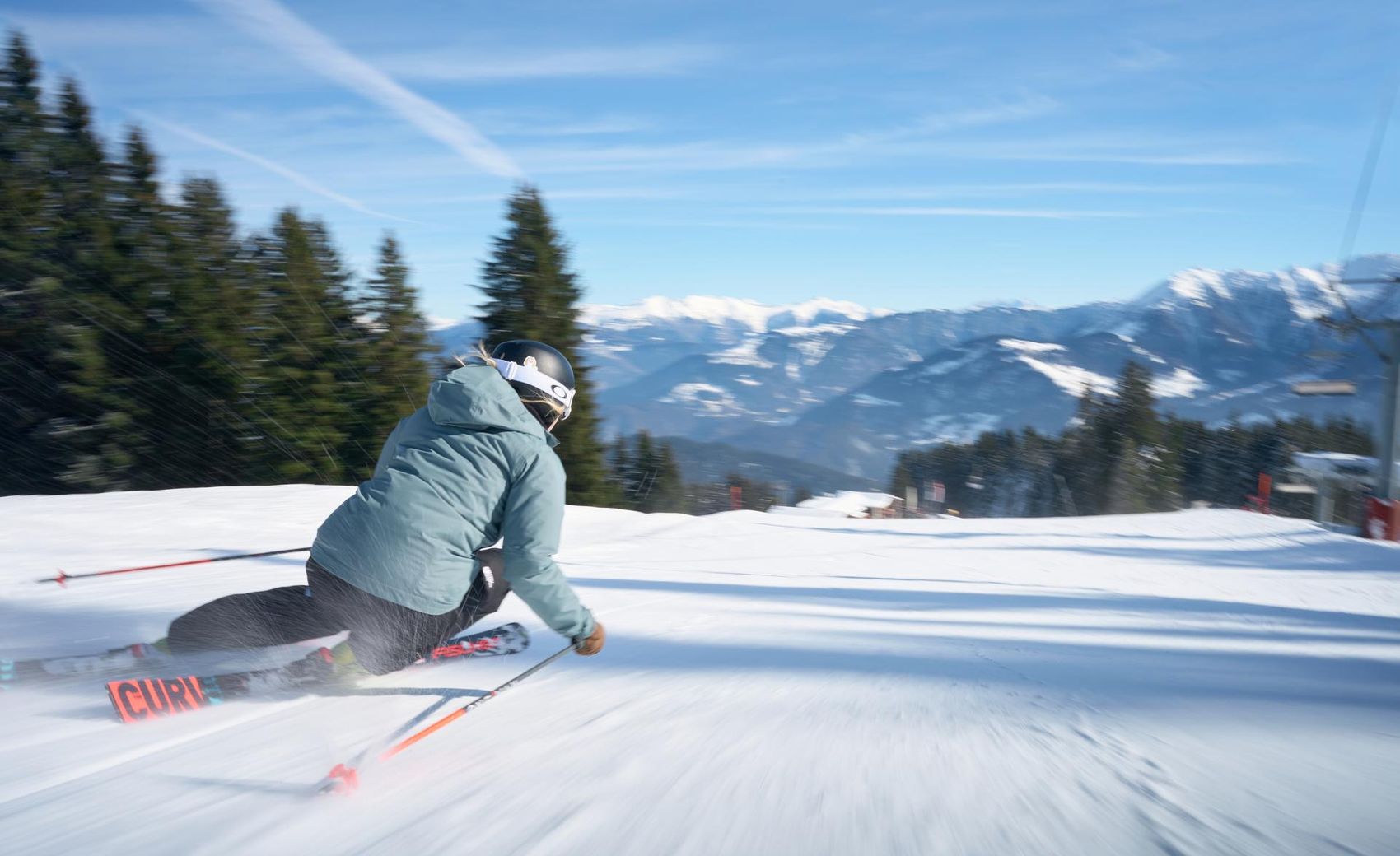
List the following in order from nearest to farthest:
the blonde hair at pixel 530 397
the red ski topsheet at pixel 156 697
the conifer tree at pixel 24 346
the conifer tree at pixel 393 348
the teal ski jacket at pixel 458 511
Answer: the red ski topsheet at pixel 156 697 → the teal ski jacket at pixel 458 511 → the blonde hair at pixel 530 397 → the conifer tree at pixel 24 346 → the conifer tree at pixel 393 348

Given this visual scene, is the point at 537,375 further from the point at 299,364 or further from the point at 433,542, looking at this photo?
the point at 299,364

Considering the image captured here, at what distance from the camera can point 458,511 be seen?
3113 mm

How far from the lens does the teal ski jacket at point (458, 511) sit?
3.08 metres

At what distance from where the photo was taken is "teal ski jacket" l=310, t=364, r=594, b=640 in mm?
3082

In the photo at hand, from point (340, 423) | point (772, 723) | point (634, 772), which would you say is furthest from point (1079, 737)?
point (340, 423)

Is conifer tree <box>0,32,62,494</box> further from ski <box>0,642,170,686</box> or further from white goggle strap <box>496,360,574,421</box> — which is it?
white goggle strap <box>496,360,574,421</box>

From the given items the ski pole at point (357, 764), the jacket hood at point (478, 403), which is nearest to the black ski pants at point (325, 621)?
the ski pole at point (357, 764)

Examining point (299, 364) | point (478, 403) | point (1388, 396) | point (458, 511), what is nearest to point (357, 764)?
point (458, 511)

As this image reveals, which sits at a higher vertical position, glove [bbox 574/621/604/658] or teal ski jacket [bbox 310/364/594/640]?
teal ski jacket [bbox 310/364/594/640]

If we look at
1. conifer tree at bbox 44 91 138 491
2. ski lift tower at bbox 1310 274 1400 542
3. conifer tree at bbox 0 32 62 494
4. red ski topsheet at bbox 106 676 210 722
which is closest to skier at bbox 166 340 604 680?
red ski topsheet at bbox 106 676 210 722

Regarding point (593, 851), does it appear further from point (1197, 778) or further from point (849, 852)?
point (1197, 778)

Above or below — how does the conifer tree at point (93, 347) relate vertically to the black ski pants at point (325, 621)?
above

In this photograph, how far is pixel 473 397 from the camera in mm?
3125

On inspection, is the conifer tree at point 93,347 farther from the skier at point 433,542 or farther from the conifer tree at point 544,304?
the skier at point 433,542
